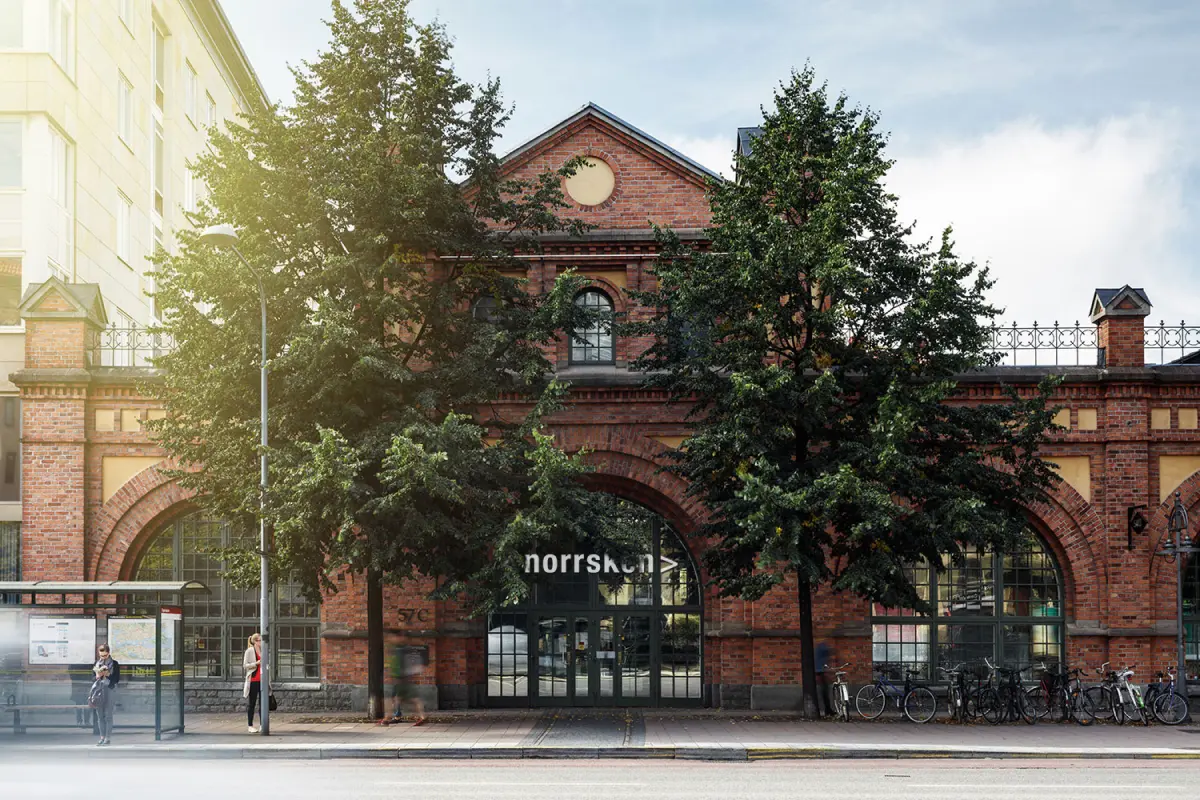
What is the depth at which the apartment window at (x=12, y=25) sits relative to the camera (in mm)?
28188

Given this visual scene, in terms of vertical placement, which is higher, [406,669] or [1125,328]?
[1125,328]

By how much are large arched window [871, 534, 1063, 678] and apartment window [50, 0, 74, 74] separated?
23.6m

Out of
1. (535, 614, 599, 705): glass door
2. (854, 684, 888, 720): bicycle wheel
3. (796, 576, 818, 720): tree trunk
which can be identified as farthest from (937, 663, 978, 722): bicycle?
(535, 614, 599, 705): glass door

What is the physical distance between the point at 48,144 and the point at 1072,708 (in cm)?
2558

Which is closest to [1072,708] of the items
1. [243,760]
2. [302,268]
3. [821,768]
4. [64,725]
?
[821,768]

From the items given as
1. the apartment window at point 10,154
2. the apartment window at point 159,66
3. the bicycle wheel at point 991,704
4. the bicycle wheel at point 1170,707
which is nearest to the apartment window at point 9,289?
the apartment window at point 10,154

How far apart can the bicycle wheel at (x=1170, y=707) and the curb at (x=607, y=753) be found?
4.11 metres

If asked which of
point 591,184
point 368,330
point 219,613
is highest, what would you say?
point 591,184

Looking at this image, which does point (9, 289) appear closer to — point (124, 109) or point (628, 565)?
point (124, 109)

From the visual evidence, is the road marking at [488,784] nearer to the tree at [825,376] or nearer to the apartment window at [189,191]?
the tree at [825,376]

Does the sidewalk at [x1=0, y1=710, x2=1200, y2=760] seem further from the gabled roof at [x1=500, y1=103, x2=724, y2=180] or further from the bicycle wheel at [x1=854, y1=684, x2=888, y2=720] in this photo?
the gabled roof at [x1=500, y1=103, x2=724, y2=180]

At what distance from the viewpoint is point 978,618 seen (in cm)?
2384

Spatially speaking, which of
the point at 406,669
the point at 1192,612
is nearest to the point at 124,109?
the point at 406,669

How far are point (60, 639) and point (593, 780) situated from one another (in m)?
10.1
